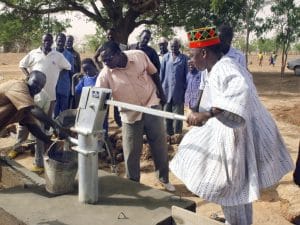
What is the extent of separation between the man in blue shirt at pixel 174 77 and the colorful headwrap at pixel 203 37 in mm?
4018

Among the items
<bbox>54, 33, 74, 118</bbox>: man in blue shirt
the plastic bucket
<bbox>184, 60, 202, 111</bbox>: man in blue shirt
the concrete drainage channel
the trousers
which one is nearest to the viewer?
the plastic bucket

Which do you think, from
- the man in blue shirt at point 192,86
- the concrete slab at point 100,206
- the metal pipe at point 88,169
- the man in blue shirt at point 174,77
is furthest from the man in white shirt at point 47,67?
the metal pipe at point 88,169

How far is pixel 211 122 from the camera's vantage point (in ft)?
8.48

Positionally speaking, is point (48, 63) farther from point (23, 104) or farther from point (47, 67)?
point (23, 104)

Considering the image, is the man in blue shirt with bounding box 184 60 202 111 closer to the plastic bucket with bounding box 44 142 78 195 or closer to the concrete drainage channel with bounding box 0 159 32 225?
the concrete drainage channel with bounding box 0 159 32 225

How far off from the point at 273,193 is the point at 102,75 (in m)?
2.26

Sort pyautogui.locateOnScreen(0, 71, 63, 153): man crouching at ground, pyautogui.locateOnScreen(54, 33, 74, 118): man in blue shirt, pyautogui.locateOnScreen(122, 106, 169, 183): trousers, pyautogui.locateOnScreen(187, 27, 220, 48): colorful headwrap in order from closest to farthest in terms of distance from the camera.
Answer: pyautogui.locateOnScreen(187, 27, 220, 48): colorful headwrap < pyautogui.locateOnScreen(0, 71, 63, 153): man crouching at ground < pyautogui.locateOnScreen(122, 106, 169, 183): trousers < pyautogui.locateOnScreen(54, 33, 74, 118): man in blue shirt

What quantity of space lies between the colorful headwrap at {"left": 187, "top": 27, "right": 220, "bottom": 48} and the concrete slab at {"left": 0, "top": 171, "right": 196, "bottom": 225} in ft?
3.98

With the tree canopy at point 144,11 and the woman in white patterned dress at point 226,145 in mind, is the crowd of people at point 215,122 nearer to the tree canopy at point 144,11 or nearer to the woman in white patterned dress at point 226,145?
the woman in white patterned dress at point 226,145

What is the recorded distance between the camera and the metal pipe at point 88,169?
284 cm

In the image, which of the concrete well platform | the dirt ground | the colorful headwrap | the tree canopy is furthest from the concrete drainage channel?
the tree canopy

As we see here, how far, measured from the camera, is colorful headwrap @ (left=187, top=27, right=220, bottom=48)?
245cm

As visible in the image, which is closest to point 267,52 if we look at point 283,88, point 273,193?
point 283,88

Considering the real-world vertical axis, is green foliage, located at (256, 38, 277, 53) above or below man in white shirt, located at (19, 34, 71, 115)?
above
